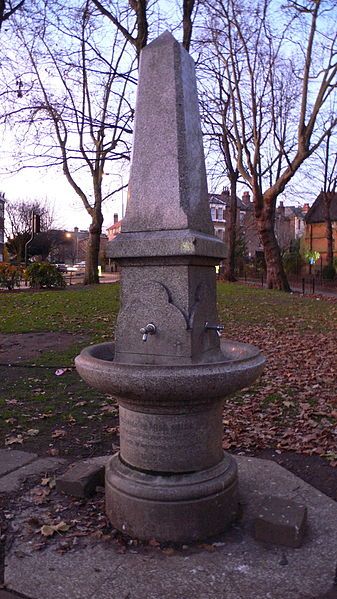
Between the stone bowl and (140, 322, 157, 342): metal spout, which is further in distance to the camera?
(140, 322, 157, 342): metal spout

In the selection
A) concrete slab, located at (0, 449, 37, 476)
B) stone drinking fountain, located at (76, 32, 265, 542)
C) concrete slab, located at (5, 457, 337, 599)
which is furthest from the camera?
concrete slab, located at (0, 449, 37, 476)

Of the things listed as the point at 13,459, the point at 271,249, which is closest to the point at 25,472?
the point at 13,459

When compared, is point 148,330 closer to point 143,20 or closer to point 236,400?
point 236,400

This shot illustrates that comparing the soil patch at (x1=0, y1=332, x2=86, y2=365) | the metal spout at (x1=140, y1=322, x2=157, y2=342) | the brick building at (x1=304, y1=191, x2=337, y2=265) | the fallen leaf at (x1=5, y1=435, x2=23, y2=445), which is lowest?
the fallen leaf at (x1=5, y1=435, x2=23, y2=445)

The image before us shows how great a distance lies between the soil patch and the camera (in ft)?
32.0

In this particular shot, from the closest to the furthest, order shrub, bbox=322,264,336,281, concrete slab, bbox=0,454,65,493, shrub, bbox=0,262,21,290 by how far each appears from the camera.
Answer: concrete slab, bbox=0,454,65,493, shrub, bbox=0,262,21,290, shrub, bbox=322,264,336,281

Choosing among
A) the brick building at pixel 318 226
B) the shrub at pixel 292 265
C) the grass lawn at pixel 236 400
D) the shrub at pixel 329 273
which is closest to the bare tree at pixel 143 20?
the grass lawn at pixel 236 400

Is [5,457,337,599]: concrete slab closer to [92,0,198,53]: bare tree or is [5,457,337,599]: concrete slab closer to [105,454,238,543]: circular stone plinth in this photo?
[105,454,238,543]: circular stone plinth

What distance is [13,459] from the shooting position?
4793 mm

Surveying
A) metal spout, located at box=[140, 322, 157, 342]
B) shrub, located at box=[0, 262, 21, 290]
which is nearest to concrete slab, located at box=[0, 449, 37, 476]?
metal spout, located at box=[140, 322, 157, 342]

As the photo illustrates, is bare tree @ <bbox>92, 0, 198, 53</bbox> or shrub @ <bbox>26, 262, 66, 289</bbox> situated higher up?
bare tree @ <bbox>92, 0, 198, 53</bbox>

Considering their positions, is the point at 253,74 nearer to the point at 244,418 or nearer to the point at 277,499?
the point at 244,418

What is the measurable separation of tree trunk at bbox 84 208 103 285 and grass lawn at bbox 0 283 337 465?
15.3 metres

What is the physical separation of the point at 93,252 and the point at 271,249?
9391mm
